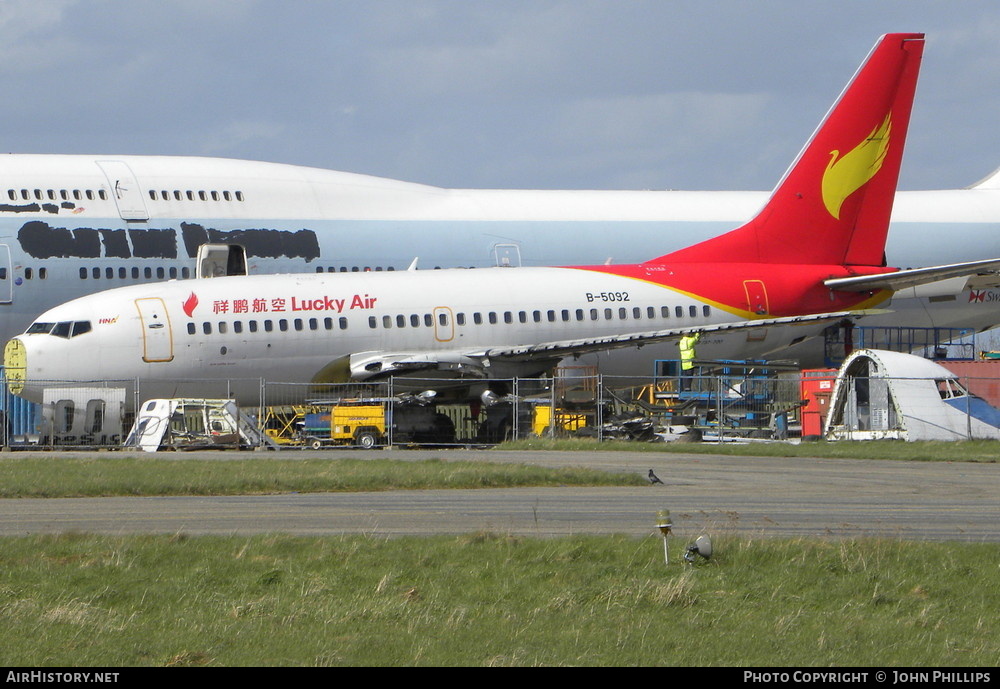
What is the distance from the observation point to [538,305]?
1406 inches

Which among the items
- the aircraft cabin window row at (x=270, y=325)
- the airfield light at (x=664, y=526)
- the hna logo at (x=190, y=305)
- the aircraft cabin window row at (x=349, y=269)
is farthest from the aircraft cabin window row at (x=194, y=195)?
the airfield light at (x=664, y=526)

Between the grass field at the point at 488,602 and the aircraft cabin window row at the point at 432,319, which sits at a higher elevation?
the aircraft cabin window row at the point at 432,319

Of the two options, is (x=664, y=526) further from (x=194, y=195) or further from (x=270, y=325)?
(x=194, y=195)

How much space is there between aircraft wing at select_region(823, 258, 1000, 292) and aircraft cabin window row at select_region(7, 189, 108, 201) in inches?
818

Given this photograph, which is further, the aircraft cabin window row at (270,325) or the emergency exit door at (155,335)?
the aircraft cabin window row at (270,325)

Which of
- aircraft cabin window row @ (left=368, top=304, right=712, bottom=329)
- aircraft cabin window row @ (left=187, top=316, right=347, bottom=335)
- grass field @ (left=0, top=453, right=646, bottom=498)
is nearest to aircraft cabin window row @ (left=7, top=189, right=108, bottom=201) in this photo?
aircraft cabin window row @ (left=187, top=316, right=347, bottom=335)

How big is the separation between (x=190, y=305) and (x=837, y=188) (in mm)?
18844

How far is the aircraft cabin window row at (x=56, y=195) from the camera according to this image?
38.1 metres

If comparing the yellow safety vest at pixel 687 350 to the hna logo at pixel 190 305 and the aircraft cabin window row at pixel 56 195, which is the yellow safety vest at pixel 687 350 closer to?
the hna logo at pixel 190 305

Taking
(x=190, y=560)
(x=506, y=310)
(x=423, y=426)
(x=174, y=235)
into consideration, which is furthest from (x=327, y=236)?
(x=190, y=560)

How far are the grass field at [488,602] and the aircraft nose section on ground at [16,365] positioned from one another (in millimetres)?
17917

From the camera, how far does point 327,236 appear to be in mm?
41188

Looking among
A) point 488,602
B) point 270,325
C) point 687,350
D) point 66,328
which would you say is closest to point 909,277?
point 687,350

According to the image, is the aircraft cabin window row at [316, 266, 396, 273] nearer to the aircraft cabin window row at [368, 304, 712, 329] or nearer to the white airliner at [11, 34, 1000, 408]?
the white airliner at [11, 34, 1000, 408]
